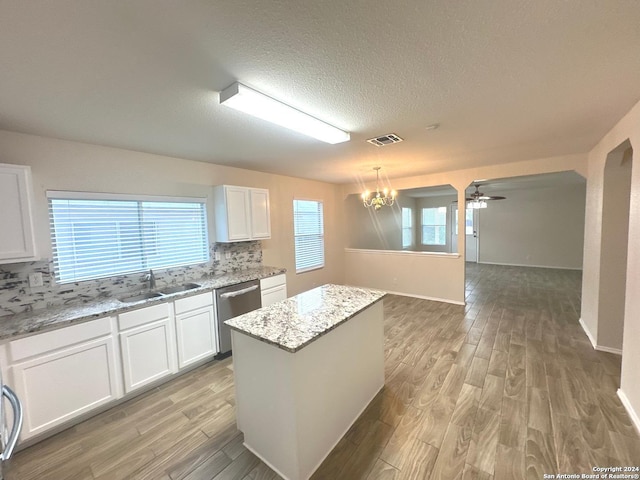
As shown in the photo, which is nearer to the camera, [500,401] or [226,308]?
[500,401]

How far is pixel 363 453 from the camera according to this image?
5.90 ft

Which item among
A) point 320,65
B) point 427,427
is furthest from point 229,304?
point 320,65

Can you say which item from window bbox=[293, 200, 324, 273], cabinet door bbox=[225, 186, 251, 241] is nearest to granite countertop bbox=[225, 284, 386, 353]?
cabinet door bbox=[225, 186, 251, 241]

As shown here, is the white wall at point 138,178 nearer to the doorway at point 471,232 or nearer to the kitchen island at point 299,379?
the kitchen island at point 299,379

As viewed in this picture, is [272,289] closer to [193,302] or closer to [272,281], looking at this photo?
[272,281]

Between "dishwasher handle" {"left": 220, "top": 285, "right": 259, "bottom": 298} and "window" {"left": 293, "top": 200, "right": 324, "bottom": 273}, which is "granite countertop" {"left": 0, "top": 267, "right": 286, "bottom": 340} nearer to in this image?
"dishwasher handle" {"left": 220, "top": 285, "right": 259, "bottom": 298}

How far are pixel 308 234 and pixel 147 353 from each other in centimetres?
352

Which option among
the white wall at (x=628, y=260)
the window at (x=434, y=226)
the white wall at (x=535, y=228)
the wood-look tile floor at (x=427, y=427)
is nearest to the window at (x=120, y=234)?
the wood-look tile floor at (x=427, y=427)

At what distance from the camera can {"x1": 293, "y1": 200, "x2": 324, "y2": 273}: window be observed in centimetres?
523

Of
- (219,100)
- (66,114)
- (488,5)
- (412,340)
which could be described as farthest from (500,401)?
(66,114)

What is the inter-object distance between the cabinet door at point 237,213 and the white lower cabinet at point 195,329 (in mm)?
1001

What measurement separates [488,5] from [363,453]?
8.60ft

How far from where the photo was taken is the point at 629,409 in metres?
2.04

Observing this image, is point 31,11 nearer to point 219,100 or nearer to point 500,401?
point 219,100
